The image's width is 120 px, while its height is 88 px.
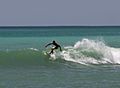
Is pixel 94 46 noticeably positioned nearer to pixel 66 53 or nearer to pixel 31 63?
pixel 66 53

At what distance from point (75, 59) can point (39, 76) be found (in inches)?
244

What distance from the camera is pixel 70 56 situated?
30609mm

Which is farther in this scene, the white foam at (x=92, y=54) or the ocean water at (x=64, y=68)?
the white foam at (x=92, y=54)

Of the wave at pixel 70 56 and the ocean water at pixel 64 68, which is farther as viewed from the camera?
the wave at pixel 70 56

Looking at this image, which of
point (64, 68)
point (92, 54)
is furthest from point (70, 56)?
point (64, 68)

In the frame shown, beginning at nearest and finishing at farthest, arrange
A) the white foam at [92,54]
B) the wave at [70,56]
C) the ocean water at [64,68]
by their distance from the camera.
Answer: the ocean water at [64,68] < the wave at [70,56] < the white foam at [92,54]

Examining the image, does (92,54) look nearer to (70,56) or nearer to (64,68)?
(70,56)

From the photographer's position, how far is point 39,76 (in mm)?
24219

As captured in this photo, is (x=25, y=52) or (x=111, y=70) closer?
(x=111, y=70)

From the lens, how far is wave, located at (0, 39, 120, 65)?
29547 mm

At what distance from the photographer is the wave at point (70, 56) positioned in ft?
96.9

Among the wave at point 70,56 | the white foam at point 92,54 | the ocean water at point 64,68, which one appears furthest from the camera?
the white foam at point 92,54

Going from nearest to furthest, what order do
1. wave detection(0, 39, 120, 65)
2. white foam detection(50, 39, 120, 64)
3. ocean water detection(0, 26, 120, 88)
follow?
ocean water detection(0, 26, 120, 88) < wave detection(0, 39, 120, 65) < white foam detection(50, 39, 120, 64)

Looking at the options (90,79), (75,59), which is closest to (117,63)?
(75,59)
